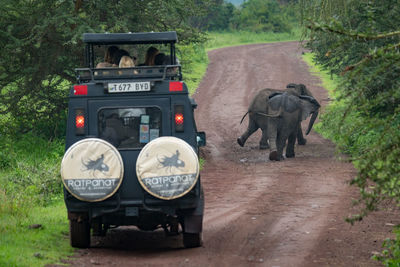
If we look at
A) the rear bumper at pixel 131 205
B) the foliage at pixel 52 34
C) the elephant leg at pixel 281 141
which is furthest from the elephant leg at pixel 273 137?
the rear bumper at pixel 131 205

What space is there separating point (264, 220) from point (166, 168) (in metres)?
3.83

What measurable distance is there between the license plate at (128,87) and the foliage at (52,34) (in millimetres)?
7858

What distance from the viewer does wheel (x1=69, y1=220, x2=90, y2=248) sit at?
9.76m

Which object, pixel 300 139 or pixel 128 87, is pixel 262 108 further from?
pixel 128 87

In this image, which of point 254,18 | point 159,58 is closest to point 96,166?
point 159,58

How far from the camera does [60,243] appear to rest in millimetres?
10312

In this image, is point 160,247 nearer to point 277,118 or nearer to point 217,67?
point 277,118

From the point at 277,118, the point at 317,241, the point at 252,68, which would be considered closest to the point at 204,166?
the point at 277,118

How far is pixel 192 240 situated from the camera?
10.0 metres

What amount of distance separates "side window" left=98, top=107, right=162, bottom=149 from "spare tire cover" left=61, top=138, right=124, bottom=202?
0.63 m

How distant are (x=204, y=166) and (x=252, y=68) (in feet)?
74.8

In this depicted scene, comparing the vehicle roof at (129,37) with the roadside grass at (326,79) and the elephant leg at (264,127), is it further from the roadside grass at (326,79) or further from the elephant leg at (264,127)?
the roadside grass at (326,79)

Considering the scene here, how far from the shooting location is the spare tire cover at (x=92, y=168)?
9.04 meters

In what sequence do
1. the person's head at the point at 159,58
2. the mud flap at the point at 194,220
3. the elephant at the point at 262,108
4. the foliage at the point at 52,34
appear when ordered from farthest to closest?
1. the elephant at the point at 262,108
2. the foliage at the point at 52,34
3. the person's head at the point at 159,58
4. the mud flap at the point at 194,220
